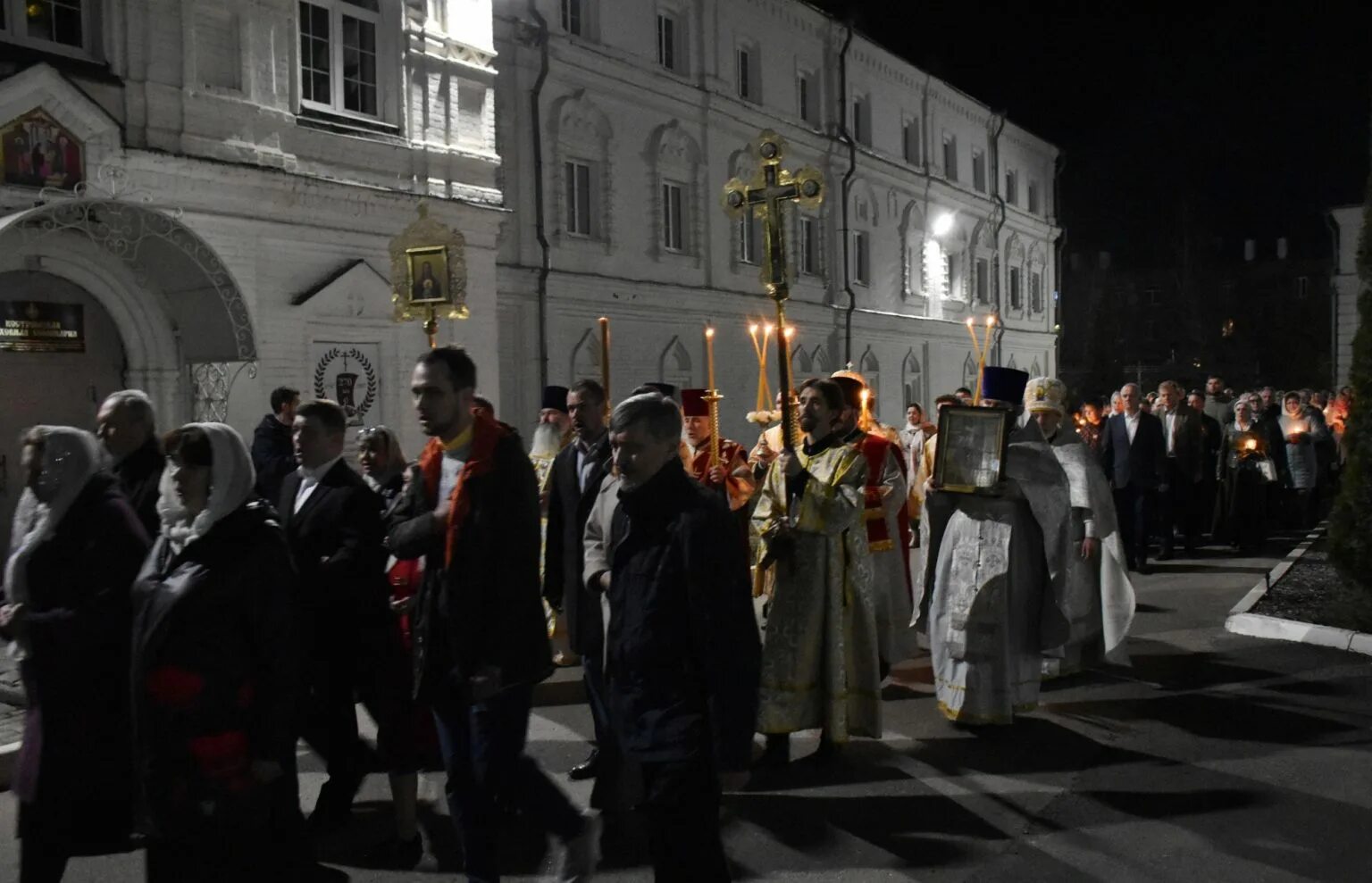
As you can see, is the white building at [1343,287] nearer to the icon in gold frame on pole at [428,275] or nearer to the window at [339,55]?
the window at [339,55]

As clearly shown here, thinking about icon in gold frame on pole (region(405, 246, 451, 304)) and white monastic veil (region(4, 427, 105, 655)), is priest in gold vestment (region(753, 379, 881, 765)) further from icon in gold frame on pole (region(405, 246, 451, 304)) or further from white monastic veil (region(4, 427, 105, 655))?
icon in gold frame on pole (region(405, 246, 451, 304))

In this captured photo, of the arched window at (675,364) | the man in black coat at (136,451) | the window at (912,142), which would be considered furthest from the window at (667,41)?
the man in black coat at (136,451)

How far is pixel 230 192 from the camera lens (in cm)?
1147

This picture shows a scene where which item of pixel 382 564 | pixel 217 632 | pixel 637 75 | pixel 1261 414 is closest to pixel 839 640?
pixel 382 564

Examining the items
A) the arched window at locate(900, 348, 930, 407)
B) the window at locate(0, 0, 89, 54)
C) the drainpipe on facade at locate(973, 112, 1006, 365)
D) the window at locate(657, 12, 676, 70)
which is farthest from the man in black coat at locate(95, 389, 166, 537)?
the drainpipe on facade at locate(973, 112, 1006, 365)

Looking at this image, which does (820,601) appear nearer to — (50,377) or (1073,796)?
(1073,796)

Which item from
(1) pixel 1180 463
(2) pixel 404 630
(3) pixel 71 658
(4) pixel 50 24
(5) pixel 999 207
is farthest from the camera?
(5) pixel 999 207

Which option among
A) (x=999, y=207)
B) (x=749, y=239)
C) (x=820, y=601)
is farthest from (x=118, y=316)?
(x=999, y=207)

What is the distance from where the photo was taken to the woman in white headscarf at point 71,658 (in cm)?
390

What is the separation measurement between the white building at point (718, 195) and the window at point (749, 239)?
0.06 m

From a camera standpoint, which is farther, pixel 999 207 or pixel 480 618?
pixel 999 207

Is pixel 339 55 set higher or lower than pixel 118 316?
higher

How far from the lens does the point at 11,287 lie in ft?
33.7

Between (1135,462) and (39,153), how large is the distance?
36.8ft
